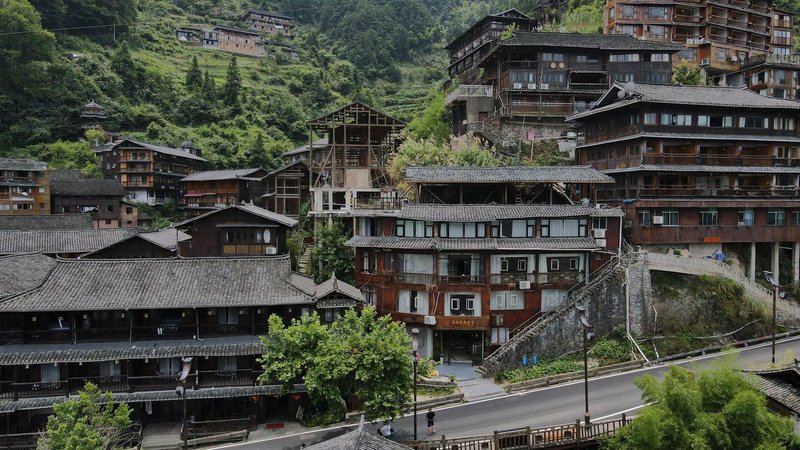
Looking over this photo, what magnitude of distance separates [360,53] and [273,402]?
125250 millimetres

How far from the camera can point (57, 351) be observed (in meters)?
32.0

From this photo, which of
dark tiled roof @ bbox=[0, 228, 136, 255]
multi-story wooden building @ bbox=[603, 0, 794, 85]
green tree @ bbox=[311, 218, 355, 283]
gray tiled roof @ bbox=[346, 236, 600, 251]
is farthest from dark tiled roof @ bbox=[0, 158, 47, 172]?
multi-story wooden building @ bbox=[603, 0, 794, 85]

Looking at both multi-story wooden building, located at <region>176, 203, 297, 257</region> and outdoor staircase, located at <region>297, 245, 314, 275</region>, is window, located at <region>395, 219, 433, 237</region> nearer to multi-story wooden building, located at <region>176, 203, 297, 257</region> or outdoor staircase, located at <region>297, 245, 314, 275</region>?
multi-story wooden building, located at <region>176, 203, 297, 257</region>

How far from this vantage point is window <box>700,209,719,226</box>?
151 ft

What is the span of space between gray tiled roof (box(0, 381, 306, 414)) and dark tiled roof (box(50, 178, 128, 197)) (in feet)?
162

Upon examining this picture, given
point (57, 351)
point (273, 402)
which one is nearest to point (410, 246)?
point (273, 402)

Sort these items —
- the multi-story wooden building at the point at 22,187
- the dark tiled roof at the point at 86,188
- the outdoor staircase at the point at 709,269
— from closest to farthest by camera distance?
the outdoor staircase at the point at 709,269, the multi-story wooden building at the point at 22,187, the dark tiled roof at the point at 86,188

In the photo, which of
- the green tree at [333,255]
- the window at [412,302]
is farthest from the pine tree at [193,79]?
the window at [412,302]

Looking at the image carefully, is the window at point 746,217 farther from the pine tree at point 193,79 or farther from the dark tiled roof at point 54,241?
the pine tree at point 193,79

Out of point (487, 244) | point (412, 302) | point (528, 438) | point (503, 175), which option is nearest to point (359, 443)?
point (528, 438)

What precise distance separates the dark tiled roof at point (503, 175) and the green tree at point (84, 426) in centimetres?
2492

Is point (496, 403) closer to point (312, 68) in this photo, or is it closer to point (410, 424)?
point (410, 424)

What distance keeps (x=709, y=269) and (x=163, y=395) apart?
38536 mm

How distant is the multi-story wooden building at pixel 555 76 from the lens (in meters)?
58.7
